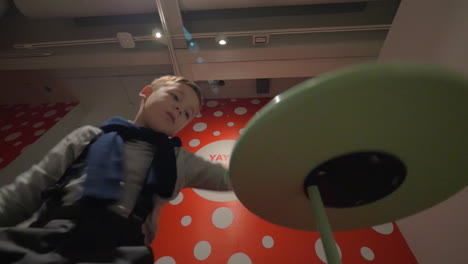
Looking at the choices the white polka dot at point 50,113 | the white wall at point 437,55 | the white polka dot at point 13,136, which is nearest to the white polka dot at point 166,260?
the white wall at point 437,55

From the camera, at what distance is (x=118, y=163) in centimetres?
51

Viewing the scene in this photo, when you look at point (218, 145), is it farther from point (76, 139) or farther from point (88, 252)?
point (88, 252)

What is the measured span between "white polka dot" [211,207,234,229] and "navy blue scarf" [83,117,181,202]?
44cm

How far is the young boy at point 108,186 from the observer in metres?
0.39

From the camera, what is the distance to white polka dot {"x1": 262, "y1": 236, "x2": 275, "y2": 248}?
832 millimetres

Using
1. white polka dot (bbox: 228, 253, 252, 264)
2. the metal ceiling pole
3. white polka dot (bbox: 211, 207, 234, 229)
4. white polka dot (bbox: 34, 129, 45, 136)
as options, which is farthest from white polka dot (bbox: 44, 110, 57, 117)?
white polka dot (bbox: 228, 253, 252, 264)

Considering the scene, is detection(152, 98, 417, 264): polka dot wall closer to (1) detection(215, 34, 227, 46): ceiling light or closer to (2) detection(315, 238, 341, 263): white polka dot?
(2) detection(315, 238, 341, 263): white polka dot

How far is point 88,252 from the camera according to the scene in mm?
396

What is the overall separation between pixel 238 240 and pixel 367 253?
1.76 ft

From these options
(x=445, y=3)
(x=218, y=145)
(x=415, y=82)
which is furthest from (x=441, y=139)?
(x=218, y=145)

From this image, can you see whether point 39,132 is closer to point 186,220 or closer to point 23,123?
point 23,123

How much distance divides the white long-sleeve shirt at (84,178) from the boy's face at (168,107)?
0.24 feet

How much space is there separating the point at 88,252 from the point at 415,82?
623 millimetres

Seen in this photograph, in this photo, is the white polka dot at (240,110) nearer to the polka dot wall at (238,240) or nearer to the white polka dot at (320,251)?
the polka dot wall at (238,240)
